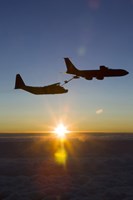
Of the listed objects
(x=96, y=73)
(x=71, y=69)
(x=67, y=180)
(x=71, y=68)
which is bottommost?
(x=67, y=180)

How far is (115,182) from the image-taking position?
43.7 metres

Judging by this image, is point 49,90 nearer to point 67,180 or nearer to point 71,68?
point 71,68

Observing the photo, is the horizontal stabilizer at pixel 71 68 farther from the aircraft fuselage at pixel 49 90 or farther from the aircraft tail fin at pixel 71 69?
the aircraft fuselage at pixel 49 90

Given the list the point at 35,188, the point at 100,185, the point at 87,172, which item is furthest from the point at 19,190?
the point at 87,172

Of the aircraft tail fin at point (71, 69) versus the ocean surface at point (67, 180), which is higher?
the aircraft tail fin at point (71, 69)

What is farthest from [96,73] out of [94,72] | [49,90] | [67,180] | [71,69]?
[67,180]

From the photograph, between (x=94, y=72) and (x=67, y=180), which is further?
(x=67, y=180)

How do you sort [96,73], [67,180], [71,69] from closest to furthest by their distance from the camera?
[96,73] → [71,69] → [67,180]

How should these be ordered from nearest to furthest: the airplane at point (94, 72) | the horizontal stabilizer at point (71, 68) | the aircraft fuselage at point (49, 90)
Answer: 1. the airplane at point (94, 72)
2. the horizontal stabilizer at point (71, 68)
3. the aircraft fuselage at point (49, 90)

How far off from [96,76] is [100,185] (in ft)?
60.4

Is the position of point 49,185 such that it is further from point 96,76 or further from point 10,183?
point 96,76

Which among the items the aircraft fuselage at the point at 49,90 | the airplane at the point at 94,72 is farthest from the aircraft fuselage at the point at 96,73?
the aircraft fuselage at the point at 49,90

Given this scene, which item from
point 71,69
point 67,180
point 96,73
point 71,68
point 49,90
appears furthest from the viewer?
point 67,180

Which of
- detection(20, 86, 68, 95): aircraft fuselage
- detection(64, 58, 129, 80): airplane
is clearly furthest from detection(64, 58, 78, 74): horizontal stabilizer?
detection(20, 86, 68, 95): aircraft fuselage
